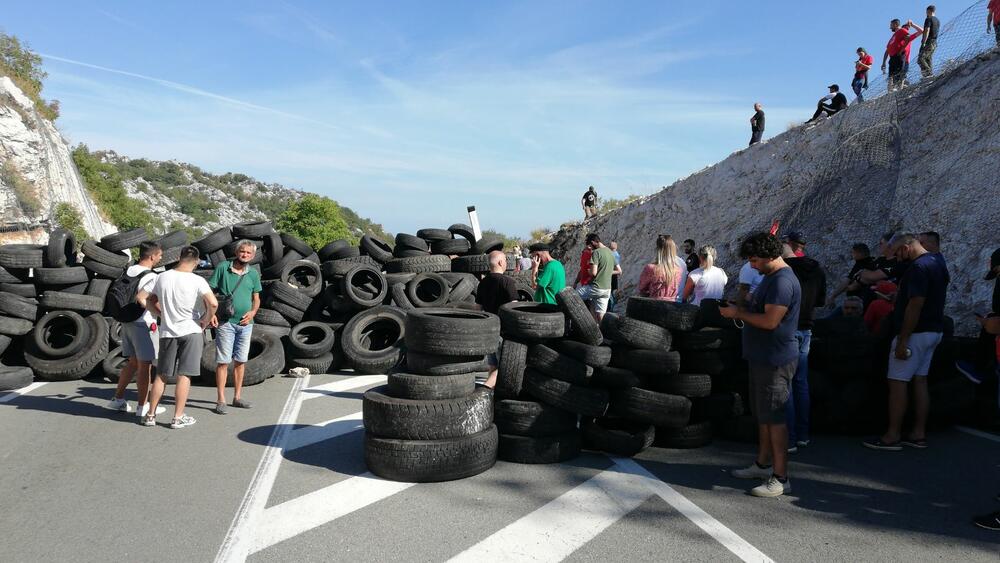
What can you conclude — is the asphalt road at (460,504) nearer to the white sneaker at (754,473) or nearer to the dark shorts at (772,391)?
the white sneaker at (754,473)

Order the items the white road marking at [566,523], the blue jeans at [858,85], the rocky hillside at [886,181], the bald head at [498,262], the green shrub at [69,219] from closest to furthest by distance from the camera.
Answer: the white road marking at [566,523], the bald head at [498,262], the rocky hillside at [886,181], the blue jeans at [858,85], the green shrub at [69,219]

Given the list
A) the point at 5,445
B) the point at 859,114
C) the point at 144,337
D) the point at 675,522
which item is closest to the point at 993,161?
the point at 859,114

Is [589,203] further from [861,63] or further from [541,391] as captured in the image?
[541,391]

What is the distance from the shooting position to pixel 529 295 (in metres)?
13.9

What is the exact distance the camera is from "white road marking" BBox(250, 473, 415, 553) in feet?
14.1

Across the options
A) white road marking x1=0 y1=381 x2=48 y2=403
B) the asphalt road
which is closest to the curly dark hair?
the asphalt road

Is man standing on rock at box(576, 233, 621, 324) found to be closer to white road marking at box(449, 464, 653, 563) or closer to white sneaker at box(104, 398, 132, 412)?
white road marking at box(449, 464, 653, 563)

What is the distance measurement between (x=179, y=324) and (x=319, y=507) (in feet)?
10.9

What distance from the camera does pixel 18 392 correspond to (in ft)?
28.2

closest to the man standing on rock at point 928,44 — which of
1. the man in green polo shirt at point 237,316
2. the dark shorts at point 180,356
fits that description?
the man in green polo shirt at point 237,316

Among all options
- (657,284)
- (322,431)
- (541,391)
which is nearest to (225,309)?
(322,431)

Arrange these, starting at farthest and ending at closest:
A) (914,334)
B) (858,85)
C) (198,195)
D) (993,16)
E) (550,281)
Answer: (198,195)
(858,85)
(993,16)
(550,281)
(914,334)

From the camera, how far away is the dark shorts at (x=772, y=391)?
16.5ft

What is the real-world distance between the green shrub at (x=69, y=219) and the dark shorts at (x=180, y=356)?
83.0ft
